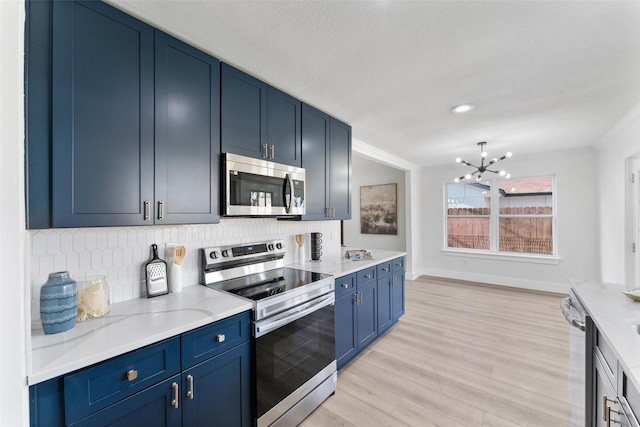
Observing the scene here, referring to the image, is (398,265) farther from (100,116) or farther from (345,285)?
(100,116)

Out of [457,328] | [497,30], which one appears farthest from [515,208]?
[497,30]

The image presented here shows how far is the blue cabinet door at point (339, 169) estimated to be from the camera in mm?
2906

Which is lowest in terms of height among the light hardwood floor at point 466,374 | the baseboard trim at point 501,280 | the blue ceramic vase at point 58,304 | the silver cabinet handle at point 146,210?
the light hardwood floor at point 466,374

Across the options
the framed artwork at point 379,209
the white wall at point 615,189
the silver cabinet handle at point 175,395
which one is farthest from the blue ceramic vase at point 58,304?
the framed artwork at point 379,209

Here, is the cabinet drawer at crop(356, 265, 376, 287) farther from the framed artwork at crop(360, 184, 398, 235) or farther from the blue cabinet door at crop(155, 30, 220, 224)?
the framed artwork at crop(360, 184, 398, 235)

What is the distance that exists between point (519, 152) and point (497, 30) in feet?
13.1

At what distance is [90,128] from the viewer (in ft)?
4.17

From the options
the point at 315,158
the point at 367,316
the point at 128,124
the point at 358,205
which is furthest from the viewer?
the point at 358,205

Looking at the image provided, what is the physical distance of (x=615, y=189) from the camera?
355cm

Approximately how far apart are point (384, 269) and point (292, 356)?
1.60 meters

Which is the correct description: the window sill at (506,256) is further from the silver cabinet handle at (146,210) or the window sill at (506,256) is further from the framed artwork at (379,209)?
the silver cabinet handle at (146,210)

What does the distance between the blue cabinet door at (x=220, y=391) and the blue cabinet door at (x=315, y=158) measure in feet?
4.45

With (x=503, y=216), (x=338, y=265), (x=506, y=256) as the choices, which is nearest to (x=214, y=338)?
(x=338, y=265)

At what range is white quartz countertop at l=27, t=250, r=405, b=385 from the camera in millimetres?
983
